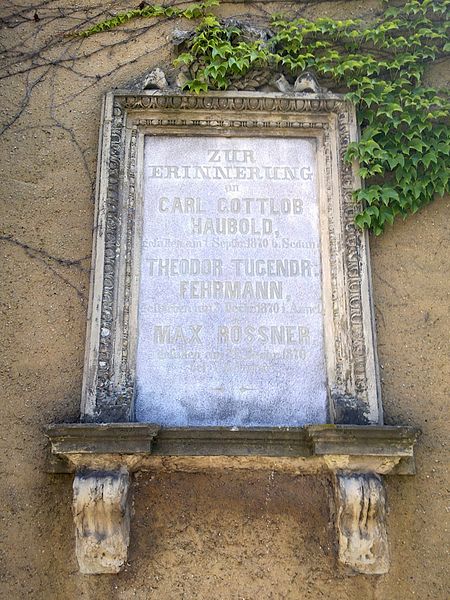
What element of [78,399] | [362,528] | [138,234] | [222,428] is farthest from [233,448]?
[138,234]

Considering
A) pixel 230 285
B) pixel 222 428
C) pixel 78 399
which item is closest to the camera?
pixel 222 428

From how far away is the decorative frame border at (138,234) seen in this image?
387cm

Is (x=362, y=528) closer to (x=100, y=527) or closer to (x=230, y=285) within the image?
(x=100, y=527)

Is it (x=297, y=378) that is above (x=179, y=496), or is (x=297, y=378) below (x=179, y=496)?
above

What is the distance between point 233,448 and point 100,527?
0.81 m

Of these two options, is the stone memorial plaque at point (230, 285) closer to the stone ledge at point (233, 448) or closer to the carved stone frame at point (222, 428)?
the carved stone frame at point (222, 428)

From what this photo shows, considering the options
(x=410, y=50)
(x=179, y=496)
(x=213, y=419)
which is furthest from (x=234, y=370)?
(x=410, y=50)

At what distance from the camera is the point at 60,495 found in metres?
3.71

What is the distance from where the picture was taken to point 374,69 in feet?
14.7

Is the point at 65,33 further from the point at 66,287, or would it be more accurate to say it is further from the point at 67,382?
the point at 67,382

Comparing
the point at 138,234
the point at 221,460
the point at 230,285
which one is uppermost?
the point at 138,234

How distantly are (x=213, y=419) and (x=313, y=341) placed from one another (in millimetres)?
765

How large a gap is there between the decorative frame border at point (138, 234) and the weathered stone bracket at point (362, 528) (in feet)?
1.37

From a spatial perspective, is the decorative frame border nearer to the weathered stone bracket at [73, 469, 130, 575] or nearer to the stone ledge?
the stone ledge
